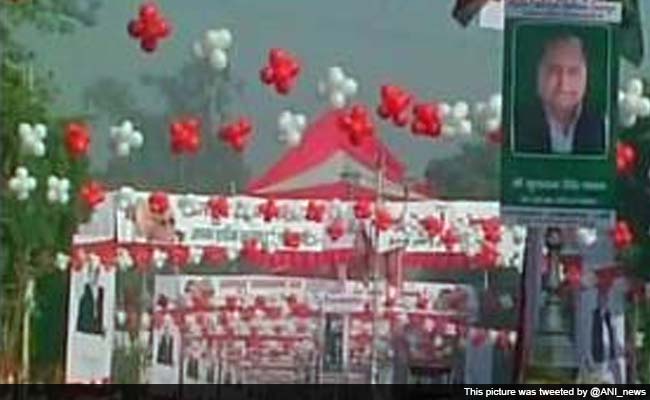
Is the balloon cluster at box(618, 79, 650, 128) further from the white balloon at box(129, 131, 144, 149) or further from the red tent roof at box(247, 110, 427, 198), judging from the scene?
the white balloon at box(129, 131, 144, 149)

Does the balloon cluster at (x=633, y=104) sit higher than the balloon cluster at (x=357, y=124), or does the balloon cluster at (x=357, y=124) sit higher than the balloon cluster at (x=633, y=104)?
the balloon cluster at (x=633, y=104)

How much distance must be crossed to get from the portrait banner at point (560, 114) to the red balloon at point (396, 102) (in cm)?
25

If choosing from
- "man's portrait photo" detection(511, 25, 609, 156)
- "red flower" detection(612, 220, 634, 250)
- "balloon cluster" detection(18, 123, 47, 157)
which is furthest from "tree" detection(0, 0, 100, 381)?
"red flower" detection(612, 220, 634, 250)

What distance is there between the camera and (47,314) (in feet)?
11.3

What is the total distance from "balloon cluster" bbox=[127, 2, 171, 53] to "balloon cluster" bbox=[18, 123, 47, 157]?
31 centimetres

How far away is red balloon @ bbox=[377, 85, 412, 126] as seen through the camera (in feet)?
11.5

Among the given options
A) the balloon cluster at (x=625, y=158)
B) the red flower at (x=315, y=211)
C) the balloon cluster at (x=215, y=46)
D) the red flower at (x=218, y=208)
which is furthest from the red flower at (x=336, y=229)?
the balloon cluster at (x=625, y=158)

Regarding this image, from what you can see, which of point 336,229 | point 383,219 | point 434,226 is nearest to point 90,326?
point 336,229

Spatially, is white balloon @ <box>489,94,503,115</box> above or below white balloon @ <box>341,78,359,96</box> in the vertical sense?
below

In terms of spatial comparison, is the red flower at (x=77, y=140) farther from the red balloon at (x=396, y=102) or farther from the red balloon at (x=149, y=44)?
the red balloon at (x=396, y=102)

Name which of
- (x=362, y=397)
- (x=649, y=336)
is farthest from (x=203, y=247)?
(x=649, y=336)

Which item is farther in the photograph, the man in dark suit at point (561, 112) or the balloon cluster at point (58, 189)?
the man in dark suit at point (561, 112)

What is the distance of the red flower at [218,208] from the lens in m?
3.48

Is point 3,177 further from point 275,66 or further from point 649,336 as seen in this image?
point 649,336
